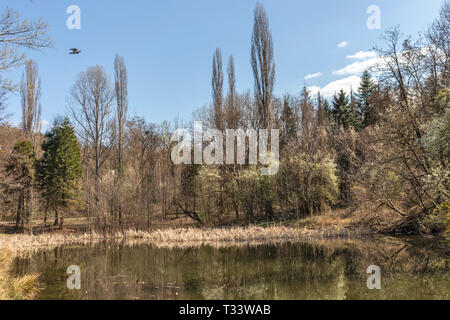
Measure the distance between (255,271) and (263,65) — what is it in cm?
1644

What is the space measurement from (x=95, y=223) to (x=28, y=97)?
16129 mm

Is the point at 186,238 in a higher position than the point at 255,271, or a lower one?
lower

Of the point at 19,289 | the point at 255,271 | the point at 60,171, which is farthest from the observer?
the point at 60,171

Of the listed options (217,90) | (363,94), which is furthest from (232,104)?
(363,94)

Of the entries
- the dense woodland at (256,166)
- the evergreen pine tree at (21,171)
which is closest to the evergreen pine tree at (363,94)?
the dense woodland at (256,166)

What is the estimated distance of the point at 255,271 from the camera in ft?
28.0

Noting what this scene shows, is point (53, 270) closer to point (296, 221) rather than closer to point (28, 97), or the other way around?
point (296, 221)

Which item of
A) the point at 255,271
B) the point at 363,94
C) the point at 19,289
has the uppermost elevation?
the point at 363,94

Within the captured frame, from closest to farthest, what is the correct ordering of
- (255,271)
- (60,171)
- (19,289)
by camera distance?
(19,289) → (255,271) → (60,171)

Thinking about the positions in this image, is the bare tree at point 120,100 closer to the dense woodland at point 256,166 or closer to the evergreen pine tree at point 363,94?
the dense woodland at point 256,166

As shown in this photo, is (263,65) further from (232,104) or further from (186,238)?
(186,238)

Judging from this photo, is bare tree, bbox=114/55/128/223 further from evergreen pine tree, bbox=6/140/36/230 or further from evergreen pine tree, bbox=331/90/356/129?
evergreen pine tree, bbox=331/90/356/129

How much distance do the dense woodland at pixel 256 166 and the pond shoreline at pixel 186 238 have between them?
97 centimetres

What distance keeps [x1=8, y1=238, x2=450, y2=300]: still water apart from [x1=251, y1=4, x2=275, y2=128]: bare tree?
10309 millimetres
